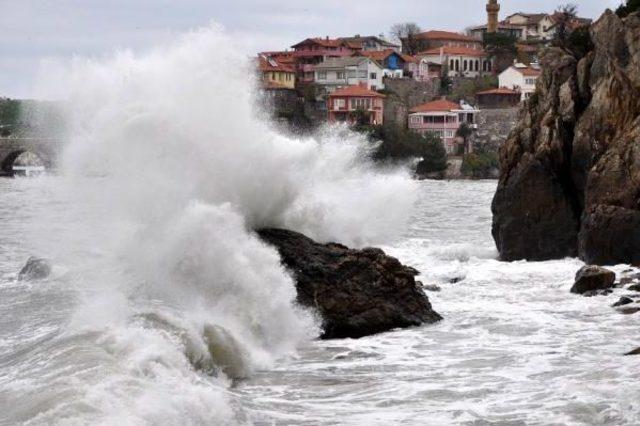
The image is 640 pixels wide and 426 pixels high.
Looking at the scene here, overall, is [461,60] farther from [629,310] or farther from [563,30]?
[629,310]

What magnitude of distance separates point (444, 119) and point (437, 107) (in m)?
1.98

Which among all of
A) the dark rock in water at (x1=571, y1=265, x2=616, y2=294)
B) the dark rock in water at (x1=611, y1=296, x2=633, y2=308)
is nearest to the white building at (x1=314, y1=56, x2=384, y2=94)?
the dark rock in water at (x1=571, y1=265, x2=616, y2=294)

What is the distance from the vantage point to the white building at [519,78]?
348 ft

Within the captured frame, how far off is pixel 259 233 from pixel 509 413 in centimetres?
627

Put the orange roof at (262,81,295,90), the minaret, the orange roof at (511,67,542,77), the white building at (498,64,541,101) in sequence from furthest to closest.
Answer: the minaret < the white building at (498,64,541,101) < the orange roof at (511,67,542,77) < the orange roof at (262,81,295,90)

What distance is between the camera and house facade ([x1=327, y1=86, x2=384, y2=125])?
98.6 meters

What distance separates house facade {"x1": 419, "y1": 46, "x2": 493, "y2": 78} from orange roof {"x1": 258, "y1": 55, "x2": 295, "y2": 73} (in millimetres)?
18170

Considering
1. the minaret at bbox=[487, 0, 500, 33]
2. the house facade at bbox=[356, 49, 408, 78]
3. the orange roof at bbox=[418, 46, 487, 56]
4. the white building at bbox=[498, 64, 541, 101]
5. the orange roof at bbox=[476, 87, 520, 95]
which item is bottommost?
the orange roof at bbox=[476, 87, 520, 95]

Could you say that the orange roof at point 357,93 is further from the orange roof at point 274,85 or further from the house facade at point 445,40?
the house facade at point 445,40

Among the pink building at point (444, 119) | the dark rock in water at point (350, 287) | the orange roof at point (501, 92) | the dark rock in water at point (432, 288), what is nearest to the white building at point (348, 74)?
the pink building at point (444, 119)

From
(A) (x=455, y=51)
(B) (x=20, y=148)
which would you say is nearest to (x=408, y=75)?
(A) (x=455, y=51)

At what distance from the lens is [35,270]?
72.8ft

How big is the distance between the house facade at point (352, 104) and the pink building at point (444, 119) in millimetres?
4384

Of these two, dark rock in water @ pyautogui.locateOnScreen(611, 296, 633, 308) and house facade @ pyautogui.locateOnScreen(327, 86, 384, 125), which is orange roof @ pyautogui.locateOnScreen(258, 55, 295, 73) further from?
dark rock in water @ pyautogui.locateOnScreen(611, 296, 633, 308)
